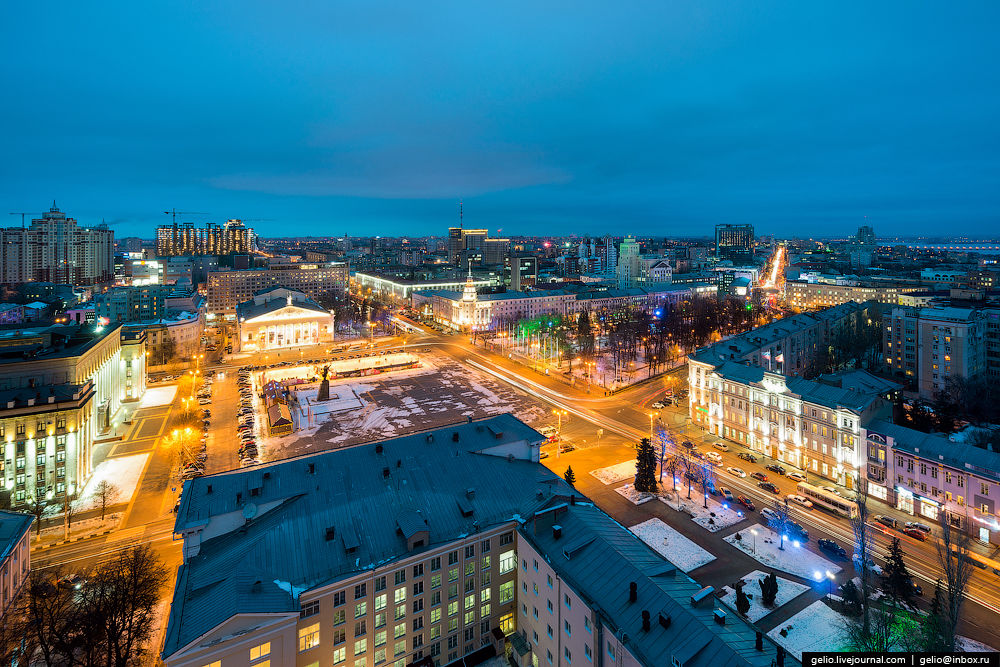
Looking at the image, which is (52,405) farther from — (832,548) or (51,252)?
(51,252)

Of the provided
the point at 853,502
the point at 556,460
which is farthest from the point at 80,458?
the point at 853,502

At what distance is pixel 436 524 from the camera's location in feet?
67.5

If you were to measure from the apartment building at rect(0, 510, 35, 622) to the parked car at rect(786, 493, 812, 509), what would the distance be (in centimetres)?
4228

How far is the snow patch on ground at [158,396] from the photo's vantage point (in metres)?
52.3

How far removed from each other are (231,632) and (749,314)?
102 metres

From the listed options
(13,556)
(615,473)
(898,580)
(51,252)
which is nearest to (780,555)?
(898,580)

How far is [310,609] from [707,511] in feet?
79.4

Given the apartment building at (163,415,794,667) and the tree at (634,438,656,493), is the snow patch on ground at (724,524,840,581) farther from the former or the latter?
the apartment building at (163,415,794,667)

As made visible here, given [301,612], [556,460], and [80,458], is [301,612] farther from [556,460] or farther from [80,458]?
[80,458]

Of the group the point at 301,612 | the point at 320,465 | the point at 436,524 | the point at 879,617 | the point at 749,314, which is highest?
the point at 749,314

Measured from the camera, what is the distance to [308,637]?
17.2 metres

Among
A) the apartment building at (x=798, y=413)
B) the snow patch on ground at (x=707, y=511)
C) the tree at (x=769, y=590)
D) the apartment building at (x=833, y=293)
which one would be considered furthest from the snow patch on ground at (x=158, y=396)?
the apartment building at (x=833, y=293)

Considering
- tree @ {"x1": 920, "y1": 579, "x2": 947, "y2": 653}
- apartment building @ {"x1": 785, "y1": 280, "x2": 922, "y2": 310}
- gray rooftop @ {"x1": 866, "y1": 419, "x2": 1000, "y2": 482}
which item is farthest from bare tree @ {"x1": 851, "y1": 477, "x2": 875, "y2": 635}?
apartment building @ {"x1": 785, "y1": 280, "x2": 922, "y2": 310}

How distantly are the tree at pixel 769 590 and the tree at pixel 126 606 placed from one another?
26751 millimetres
